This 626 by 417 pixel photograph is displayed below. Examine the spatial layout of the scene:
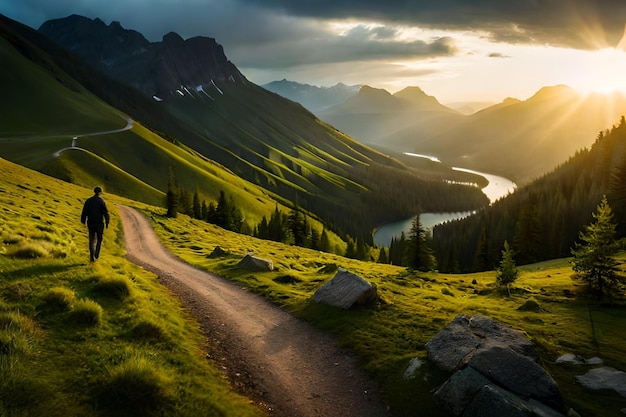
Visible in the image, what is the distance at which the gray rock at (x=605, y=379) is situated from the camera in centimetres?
1462

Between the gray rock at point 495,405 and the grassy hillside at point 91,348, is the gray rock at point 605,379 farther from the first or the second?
the grassy hillside at point 91,348

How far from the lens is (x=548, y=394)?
1251cm

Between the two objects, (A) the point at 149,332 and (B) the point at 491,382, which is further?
(A) the point at 149,332

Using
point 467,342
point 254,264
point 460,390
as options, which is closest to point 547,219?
point 254,264

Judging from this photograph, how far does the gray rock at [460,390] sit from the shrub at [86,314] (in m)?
12.8

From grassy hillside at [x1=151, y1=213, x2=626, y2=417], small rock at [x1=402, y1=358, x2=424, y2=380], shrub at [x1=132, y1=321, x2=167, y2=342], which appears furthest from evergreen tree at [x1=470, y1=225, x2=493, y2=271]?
shrub at [x1=132, y1=321, x2=167, y2=342]

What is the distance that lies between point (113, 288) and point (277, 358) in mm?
8490

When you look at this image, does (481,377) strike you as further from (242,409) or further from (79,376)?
(79,376)

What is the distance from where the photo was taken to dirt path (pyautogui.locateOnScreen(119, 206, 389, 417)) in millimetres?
13125

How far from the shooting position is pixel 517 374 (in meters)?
13.0

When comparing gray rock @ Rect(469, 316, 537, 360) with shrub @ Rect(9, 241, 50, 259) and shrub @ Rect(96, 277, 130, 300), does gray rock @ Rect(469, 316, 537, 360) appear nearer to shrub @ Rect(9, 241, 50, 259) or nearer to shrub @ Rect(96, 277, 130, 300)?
shrub @ Rect(96, 277, 130, 300)

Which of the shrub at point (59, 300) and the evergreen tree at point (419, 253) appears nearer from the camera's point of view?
the shrub at point (59, 300)

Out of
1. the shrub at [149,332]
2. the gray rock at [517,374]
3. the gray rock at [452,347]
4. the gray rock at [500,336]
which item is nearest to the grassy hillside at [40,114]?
the shrub at [149,332]

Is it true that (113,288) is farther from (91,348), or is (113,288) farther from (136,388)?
(136,388)
